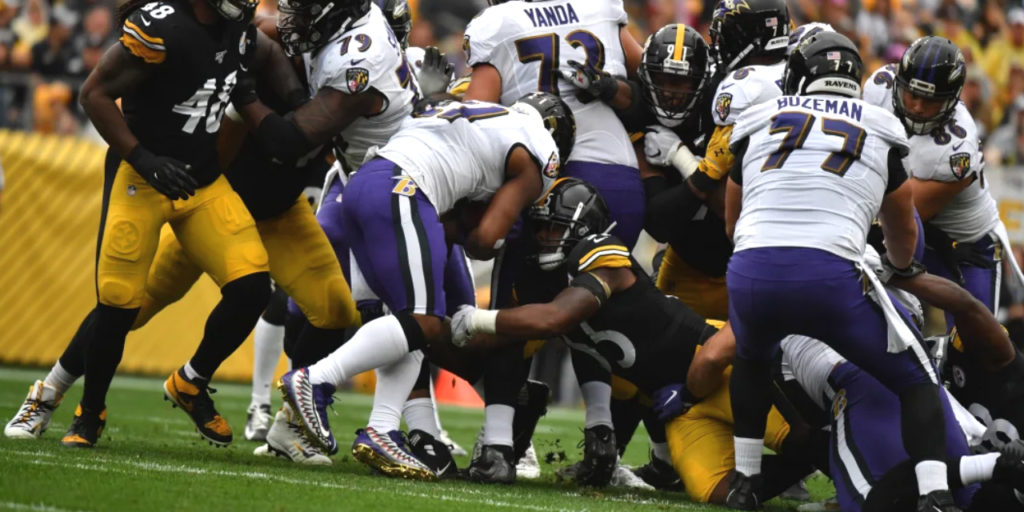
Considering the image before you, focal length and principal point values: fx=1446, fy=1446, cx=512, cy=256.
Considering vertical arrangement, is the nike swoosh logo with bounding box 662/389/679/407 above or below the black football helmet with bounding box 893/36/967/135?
below

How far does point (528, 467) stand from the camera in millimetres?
6859

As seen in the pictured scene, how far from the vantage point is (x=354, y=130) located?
6.52 metres

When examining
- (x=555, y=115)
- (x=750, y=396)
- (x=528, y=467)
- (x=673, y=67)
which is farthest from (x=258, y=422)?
(x=750, y=396)

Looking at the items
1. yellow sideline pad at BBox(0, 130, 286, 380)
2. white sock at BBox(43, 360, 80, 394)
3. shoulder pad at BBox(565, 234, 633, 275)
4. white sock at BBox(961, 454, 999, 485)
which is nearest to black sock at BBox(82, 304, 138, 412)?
white sock at BBox(43, 360, 80, 394)

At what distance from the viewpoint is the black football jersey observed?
600 centimetres

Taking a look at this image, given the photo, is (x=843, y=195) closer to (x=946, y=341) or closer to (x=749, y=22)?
(x=946, y=341)

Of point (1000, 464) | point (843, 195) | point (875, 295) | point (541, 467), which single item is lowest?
point (541, 467)

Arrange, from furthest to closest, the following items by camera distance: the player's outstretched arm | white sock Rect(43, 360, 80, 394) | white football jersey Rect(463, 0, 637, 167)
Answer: white football jersey Rect(463, 0, 637, 167) < white sock Rect(43, 360, 80, 394) < the player's outstretched arm

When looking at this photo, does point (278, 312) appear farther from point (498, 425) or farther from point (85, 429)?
point (498, 425)

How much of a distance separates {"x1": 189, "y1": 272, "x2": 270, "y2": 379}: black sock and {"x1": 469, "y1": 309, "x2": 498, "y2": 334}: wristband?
0.94 metres

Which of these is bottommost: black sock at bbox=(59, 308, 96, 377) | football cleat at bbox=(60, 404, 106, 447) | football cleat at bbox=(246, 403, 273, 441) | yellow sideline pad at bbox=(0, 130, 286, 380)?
yellow sideline pad at bbox=(0, 130, 286, 380)

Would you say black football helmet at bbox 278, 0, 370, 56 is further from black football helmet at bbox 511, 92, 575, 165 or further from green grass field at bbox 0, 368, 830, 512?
green grass field at bbox 0, 368, 830, 512

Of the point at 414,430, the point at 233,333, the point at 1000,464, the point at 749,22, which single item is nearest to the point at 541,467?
the point at 414,430

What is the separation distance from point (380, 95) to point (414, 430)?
146cm
